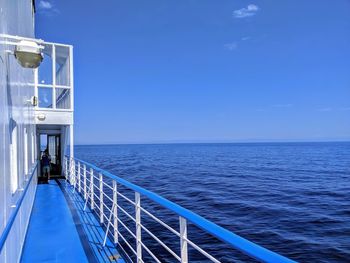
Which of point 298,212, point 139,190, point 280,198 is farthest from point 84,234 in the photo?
point 280,198

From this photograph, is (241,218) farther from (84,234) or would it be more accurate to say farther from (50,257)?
(50,257)

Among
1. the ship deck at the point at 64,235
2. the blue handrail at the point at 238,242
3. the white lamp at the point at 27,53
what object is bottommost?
the ship deck at the point at 64,235

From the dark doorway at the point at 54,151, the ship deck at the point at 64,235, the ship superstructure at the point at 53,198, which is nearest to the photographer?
the ship superstructure at the point at 53,198

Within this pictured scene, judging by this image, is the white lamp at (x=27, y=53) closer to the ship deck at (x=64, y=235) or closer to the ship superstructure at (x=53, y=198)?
the ship superstructure at (x=53, y=198)

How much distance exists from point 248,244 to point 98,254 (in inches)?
97.4

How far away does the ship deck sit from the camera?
3127 mm

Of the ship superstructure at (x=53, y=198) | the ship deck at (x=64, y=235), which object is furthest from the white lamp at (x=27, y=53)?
Result: the ship deck at (x=64, y=235)

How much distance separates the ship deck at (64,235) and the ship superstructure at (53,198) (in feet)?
0.03

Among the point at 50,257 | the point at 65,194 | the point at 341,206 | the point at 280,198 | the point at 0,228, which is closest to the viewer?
the point at 0,228

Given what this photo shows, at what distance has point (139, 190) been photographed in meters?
2.47

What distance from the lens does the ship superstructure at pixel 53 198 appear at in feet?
6.43

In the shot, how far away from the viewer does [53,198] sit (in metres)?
6.27

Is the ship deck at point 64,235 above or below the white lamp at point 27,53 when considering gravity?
below

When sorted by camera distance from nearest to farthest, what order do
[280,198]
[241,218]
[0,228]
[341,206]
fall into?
1. [0,228]
2. [241,218]
3. [341,206]
4. [280,198]
